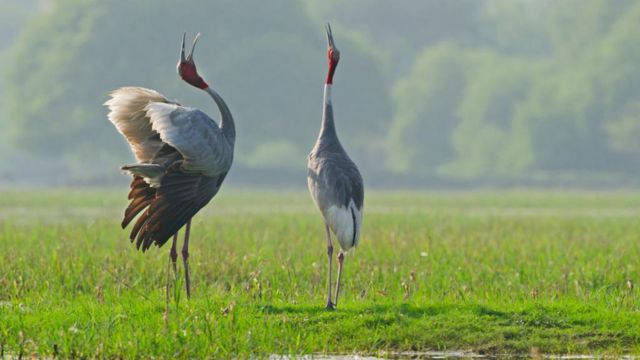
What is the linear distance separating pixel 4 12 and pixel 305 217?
88689 millimetres

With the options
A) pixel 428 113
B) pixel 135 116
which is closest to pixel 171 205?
pixel 135 116

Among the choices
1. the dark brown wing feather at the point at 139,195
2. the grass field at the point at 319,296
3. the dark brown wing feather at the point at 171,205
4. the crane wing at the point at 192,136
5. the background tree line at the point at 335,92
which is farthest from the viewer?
the background tree line at the point at 335,92

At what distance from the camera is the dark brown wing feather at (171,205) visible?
11531mm

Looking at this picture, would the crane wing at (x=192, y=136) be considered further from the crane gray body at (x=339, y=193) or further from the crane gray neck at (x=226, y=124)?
the crane gray body at (x=339, y=193)

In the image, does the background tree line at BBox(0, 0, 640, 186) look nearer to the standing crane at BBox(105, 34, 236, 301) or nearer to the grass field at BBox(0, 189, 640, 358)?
the grass field at BBox(0, 189, 640, 358)

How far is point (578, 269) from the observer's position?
649 inches

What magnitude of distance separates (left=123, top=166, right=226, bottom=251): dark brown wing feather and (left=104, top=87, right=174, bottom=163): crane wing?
2.37ft

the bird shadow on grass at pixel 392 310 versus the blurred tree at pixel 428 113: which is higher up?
the blurred tree at pixel 428 113

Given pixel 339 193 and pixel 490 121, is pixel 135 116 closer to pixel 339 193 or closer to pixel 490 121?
pixel 339 193

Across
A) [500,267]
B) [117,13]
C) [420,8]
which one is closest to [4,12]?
[420,8]

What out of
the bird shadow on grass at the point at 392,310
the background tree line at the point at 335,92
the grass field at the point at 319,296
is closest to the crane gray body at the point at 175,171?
the grass field at the point at 319,296

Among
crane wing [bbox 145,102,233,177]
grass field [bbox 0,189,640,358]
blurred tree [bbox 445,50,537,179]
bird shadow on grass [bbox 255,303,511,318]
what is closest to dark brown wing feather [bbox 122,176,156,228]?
crane wing [bbox 145,102,233,177]

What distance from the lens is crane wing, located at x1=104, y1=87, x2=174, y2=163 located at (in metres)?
12.3

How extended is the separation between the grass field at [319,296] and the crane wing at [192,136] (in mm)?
1290
